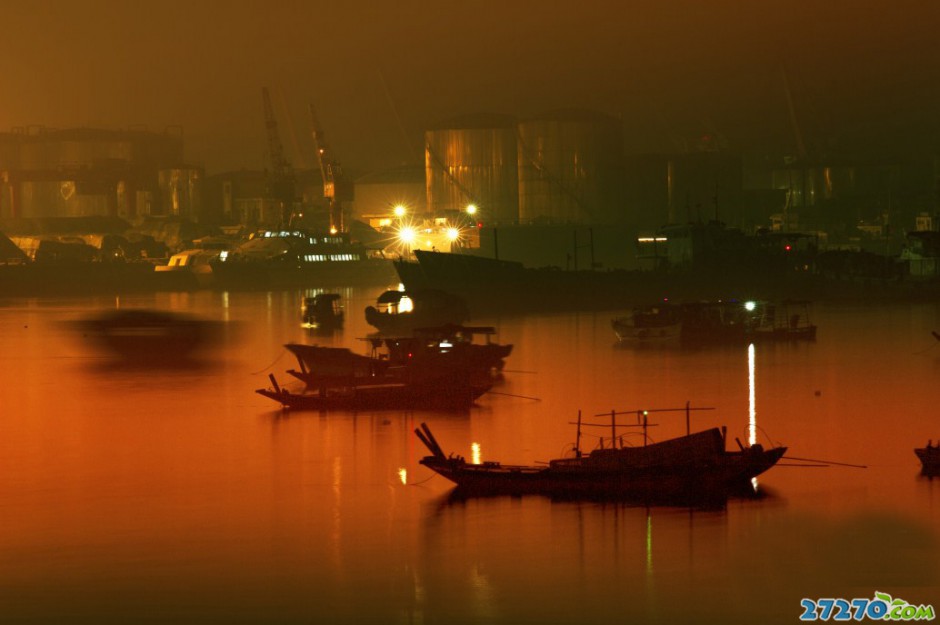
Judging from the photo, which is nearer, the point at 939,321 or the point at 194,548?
the point at 194,548

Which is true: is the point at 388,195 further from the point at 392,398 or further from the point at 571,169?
the point at 392,398

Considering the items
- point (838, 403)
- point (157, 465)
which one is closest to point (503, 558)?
point (157, 465)

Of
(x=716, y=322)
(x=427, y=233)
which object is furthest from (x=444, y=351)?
(x=427, y=233)

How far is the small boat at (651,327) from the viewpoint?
38.1 meters

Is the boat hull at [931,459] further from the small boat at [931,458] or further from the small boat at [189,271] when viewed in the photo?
the small boat at [189,271]

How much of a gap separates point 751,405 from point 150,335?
26.5 m

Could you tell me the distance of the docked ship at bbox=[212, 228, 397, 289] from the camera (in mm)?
78438

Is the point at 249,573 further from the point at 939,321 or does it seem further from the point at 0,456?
the point at 939,321

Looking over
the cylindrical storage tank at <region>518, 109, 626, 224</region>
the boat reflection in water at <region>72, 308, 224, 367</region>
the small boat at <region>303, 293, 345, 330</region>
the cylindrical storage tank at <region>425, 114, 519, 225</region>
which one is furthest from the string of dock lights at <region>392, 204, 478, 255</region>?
the small boat at <region>303, 293, 345, 330</region>

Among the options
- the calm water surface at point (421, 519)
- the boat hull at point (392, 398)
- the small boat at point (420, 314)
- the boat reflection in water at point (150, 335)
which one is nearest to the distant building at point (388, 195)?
the boat reflection in water at point (150, 335)

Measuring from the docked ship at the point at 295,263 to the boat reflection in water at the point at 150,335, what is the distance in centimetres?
1828

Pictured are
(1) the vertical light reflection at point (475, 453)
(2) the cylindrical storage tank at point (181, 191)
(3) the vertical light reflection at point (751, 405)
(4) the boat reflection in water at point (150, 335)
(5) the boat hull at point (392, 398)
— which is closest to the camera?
(1) the vertical light reflection at point (475, 453)

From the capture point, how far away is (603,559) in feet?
44.5

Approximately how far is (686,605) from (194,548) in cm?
508
